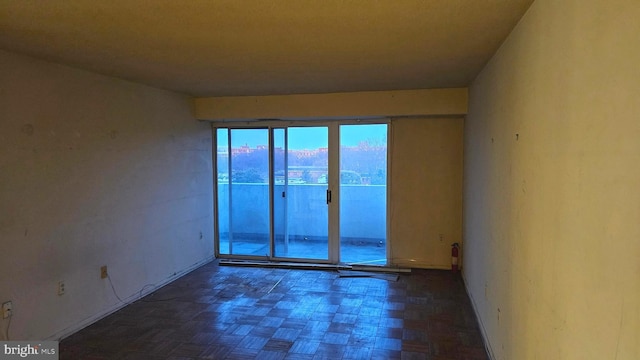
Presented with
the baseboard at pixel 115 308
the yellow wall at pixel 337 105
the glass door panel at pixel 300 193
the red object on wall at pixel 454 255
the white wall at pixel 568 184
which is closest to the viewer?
the white wall at pixel 568 184

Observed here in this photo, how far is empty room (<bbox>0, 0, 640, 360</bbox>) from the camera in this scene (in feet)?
4.62

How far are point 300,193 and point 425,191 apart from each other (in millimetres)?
1617

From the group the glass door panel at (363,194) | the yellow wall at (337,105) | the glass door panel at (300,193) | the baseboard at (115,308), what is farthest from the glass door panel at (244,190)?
the glass door panel at (363,194)

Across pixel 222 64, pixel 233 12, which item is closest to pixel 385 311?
pixel 222 64

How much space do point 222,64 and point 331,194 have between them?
98.9 inches

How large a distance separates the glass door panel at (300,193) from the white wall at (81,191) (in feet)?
4.08

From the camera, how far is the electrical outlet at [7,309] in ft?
9.24

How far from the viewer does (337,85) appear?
4.32 m

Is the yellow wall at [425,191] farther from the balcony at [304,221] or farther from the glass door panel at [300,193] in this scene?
the glass door panel at [300,193]

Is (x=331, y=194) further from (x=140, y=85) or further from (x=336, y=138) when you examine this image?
(x=140, y=85)

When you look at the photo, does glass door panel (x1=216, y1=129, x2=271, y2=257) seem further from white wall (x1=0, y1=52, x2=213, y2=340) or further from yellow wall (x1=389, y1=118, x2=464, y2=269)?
Result: yellow wall (x1=389, y1=118, x2=464, y2=269)

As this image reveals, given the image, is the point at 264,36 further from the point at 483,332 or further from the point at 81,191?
the point at 483,332

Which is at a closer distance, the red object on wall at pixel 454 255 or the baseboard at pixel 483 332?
the baseboard at pixel 483 332

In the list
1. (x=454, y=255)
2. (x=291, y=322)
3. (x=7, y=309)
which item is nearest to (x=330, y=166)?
(x=454, y=255)
